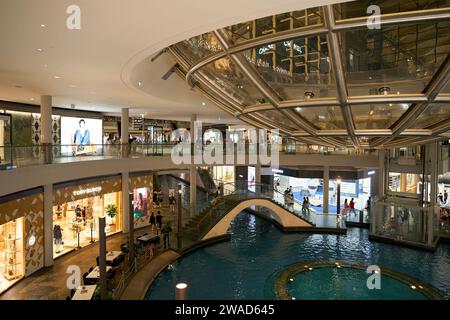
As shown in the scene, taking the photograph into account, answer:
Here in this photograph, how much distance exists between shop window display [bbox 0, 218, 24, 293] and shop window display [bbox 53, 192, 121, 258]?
3.19m

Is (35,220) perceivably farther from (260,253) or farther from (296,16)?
(296,16)

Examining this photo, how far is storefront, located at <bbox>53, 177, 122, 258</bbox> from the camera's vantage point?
19156 millimetres

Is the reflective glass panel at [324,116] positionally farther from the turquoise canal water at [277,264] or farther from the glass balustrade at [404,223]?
the glass balustrade at [404,223]

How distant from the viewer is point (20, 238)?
50.9 ft

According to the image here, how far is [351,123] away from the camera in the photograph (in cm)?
685

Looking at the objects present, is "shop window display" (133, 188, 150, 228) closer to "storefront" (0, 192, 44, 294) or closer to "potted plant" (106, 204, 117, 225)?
"potted plant" (106, 204, 117, 225)

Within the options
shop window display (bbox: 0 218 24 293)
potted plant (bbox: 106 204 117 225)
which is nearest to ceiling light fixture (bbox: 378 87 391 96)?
shop window display (bbox: 0 218 24 293)

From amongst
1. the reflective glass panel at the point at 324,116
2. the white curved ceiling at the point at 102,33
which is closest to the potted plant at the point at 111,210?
the white curved ceiling at the point at 102,33

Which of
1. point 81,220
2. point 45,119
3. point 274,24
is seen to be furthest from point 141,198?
point 274,24

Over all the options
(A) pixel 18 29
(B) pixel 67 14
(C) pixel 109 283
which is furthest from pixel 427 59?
(C) pixel 109 283

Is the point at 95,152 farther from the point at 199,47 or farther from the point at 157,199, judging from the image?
the point at 199,47

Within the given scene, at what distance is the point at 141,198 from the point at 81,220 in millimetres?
5135

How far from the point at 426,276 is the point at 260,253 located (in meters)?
8.42

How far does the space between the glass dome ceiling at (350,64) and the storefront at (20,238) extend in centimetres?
1202
